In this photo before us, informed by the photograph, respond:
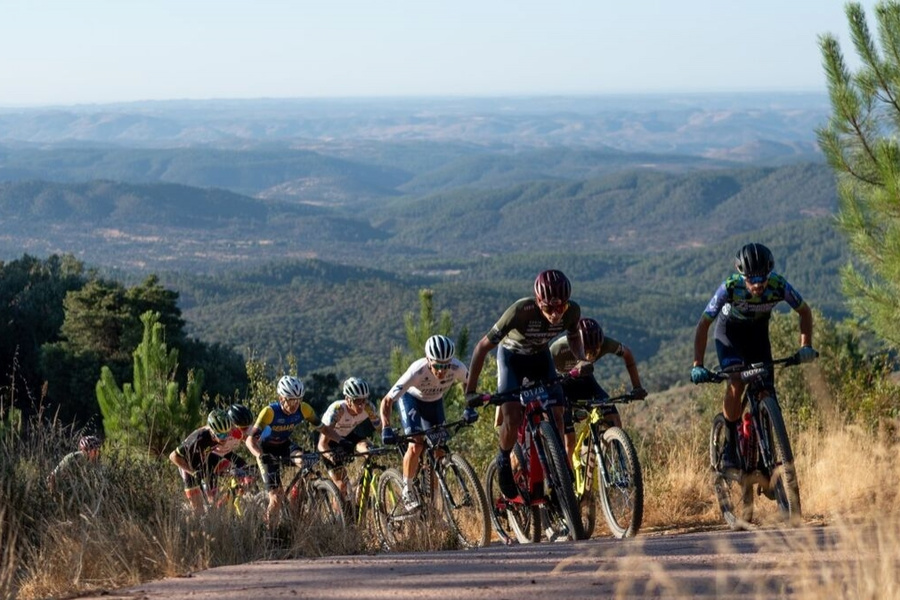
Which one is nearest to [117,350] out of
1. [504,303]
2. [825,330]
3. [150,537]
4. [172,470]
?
[825,330]

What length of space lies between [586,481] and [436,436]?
1.12 metres

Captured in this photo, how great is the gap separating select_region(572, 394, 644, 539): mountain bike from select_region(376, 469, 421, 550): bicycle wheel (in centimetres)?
113

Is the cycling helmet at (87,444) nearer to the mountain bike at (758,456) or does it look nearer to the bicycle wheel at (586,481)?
the bicycle wheel at (586,481)

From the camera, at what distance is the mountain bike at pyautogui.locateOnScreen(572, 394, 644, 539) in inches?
293

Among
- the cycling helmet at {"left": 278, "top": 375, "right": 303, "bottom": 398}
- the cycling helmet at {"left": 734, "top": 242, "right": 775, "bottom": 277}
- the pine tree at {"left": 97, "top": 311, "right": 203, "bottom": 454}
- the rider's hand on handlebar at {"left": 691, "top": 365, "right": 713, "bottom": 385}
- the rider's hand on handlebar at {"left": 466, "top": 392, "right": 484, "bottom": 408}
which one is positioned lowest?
the pine tree at {"left": 97, "top": 311, "right": 203, "bottom": 454}

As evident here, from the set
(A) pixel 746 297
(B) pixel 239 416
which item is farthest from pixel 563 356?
(B) pixel 239 416

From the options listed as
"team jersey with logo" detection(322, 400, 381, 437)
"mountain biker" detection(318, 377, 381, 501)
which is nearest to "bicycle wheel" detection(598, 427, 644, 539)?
"mountain biker" detection(318, 377, 381, 501)

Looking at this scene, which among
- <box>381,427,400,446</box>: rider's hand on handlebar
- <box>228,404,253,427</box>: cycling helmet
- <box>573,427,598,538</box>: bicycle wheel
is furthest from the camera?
<box>228,404,253,427</box>: cycling helmet

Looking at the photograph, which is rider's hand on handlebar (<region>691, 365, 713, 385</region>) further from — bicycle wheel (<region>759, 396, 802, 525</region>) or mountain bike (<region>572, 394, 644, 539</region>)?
mountain bike (<region>572, 394, 644, 539</region>)

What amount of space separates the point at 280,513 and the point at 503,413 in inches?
64.5

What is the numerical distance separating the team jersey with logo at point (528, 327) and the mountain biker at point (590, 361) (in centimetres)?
28

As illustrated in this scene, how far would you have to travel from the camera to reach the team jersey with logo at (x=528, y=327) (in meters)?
7.61

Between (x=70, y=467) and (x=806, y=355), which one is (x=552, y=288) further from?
(x=70, y=467)

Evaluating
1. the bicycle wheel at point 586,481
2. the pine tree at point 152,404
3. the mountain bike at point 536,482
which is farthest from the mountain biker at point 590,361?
the pine tree at point 152,404
